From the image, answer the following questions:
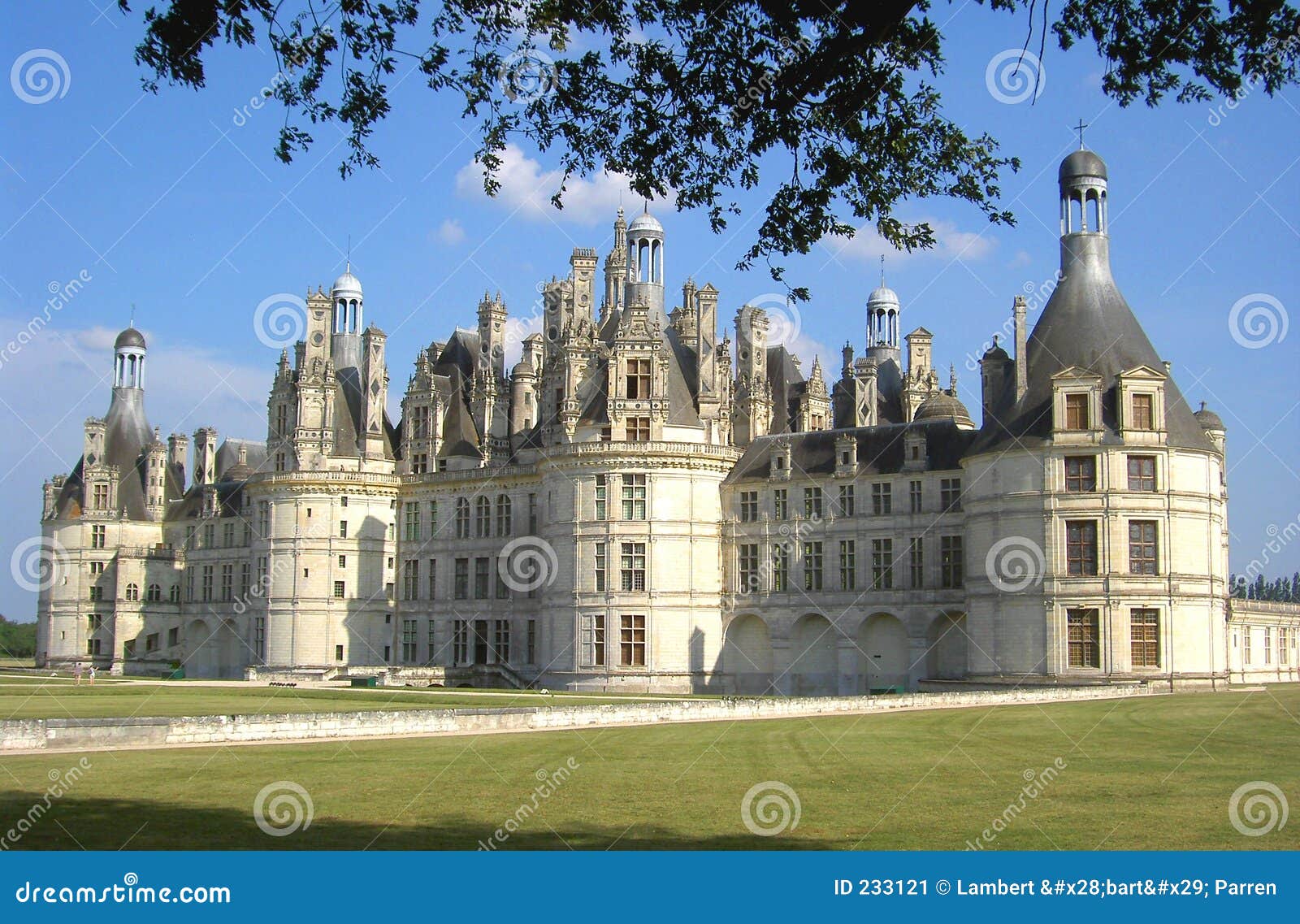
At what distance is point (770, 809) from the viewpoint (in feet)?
50.7

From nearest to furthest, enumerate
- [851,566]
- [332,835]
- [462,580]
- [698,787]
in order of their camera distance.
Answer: [332,835], [698,787], [851,566], [462,580]

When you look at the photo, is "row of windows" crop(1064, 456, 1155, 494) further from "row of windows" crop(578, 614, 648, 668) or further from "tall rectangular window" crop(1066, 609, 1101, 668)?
"row of windows" crop(578, 614, 648, 668)

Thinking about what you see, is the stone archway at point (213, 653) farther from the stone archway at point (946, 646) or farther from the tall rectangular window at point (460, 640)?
the stone archway at point (946, 646)

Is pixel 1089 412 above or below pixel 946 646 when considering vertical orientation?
above

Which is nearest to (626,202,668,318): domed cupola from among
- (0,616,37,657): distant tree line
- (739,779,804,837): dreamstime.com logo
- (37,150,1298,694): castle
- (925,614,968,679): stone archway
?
(37,150,1298,694): castle

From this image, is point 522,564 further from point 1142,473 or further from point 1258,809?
point 1258,809

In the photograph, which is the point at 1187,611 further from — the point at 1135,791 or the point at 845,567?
→ the point at 1135,791

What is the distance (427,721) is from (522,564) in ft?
102

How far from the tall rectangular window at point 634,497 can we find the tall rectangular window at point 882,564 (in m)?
8.39

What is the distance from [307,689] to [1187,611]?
94.4 feet

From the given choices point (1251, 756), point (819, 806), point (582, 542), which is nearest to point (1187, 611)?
point (582, 542)

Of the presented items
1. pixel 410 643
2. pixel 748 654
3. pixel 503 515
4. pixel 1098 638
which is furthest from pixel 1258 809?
pixel 410 643

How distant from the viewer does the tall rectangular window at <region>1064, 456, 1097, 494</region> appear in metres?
43.7

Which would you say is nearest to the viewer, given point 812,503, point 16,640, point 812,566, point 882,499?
point 882,499
